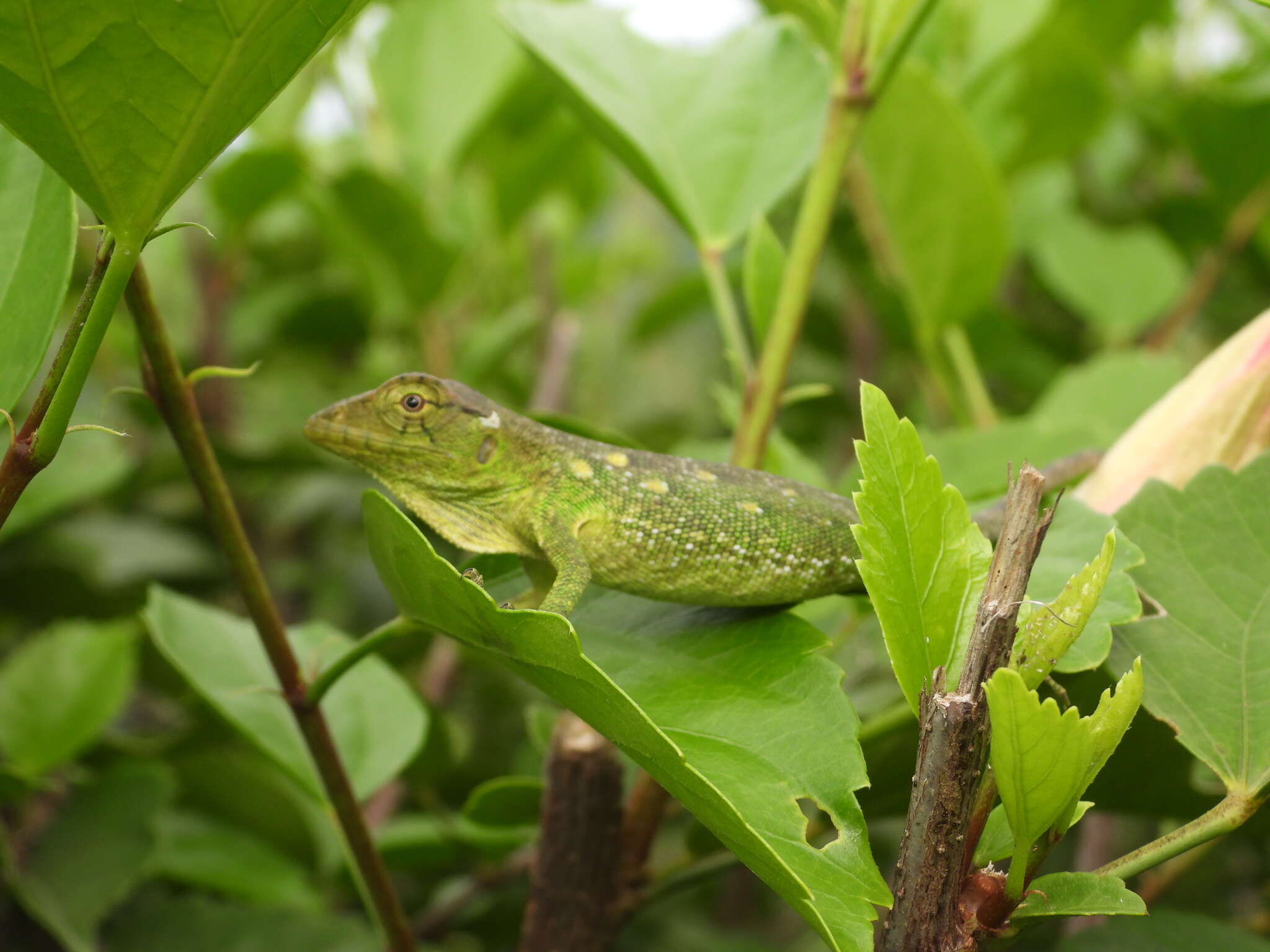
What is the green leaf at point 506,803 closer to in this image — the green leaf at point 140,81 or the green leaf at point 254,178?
the green leaf at point 140,81

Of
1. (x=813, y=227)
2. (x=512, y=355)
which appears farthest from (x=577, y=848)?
(x=512, y=355)

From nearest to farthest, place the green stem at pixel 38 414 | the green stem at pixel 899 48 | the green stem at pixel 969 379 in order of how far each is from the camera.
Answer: the green stem at pixel 38 414 → the green stem at pixel 899 48 → the green stem at pixel 969 379

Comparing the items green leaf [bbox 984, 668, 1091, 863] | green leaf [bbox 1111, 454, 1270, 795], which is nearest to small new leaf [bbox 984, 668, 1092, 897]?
green leaf [bbox 984, 668, 1091, 863]

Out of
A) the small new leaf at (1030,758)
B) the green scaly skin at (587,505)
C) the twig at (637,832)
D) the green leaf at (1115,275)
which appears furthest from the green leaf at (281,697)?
the green leaf at (1115,275)

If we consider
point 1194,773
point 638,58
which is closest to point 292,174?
point 638,58

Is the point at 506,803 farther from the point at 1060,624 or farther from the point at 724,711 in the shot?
the point at 1060,624

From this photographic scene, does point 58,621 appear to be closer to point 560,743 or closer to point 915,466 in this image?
point 560,743
